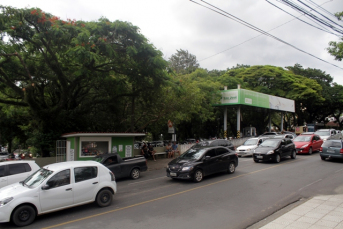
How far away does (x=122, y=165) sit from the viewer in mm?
12984

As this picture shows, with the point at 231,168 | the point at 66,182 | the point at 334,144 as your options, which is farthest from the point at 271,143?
the point at 66,182

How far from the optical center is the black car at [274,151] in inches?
635

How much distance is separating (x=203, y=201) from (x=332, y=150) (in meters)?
11.9

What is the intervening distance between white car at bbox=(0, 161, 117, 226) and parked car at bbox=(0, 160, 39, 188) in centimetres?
272

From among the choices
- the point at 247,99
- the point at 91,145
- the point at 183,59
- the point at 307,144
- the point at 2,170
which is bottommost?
the point at 2,170

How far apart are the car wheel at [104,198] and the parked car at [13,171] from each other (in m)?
4.22

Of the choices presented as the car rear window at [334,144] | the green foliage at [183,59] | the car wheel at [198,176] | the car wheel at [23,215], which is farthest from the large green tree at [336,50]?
the green foliage at [183,59]

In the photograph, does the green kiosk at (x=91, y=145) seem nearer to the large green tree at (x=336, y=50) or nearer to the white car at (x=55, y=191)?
the white car at (x=55, y=191)

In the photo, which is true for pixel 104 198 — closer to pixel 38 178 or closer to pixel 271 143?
pixel 38 178

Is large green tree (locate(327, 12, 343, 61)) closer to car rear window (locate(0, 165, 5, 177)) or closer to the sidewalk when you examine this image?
the sidewalk

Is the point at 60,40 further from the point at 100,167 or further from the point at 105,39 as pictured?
the point at 100,167

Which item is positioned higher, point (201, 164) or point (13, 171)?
point (201, 164)

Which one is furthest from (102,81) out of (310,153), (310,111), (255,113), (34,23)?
(310,111)

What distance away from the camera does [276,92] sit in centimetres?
4244
